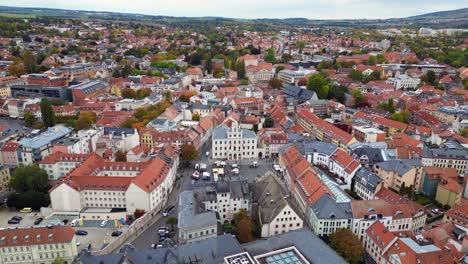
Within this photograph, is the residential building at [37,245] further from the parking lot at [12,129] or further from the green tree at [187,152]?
the parking lot at [12,129]

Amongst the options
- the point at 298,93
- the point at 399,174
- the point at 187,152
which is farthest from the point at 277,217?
the point at 298,93

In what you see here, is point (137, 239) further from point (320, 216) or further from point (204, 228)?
point (320, 216)

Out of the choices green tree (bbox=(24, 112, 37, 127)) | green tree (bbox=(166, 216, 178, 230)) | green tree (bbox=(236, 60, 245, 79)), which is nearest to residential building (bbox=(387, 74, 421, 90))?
green tree (bbox=(236, 60, 245, 79))

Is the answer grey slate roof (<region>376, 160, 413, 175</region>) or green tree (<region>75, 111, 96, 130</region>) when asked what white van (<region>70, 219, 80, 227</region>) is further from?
grey slate roof (<region>376, 160, 413, 175</region>)

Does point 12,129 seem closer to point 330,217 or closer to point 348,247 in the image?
point 330,217

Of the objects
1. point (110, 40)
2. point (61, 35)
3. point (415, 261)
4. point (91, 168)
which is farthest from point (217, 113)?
point (61, 35)

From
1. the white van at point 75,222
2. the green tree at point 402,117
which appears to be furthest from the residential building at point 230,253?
the green tree at point 402,117

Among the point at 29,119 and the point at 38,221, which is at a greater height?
the point at 29,119
